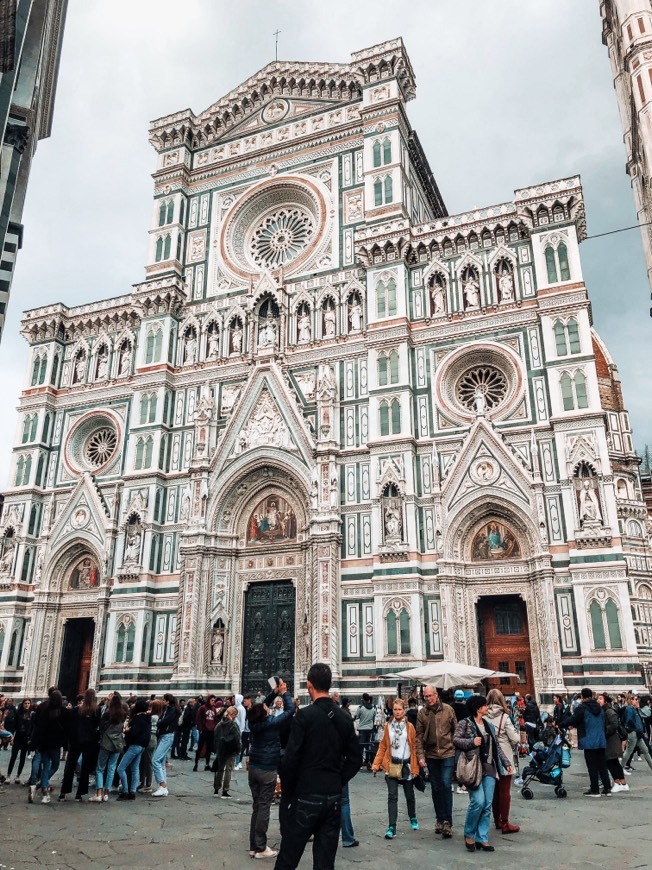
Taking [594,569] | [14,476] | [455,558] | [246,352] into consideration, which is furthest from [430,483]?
[14,476]

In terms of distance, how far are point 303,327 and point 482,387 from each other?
7.81m

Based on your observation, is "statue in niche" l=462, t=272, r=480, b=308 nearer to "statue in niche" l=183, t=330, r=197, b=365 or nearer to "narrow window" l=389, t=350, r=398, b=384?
"narrow window" l=389, t=350, r=398, b=384

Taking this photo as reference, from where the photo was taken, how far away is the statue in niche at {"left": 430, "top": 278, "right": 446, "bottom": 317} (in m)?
26.6

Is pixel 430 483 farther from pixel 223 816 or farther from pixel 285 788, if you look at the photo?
pixel 285 788

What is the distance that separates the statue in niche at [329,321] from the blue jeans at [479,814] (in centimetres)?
2150

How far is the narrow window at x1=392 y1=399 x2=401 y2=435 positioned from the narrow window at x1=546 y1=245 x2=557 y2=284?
686cm

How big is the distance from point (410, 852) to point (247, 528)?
64.9 feet

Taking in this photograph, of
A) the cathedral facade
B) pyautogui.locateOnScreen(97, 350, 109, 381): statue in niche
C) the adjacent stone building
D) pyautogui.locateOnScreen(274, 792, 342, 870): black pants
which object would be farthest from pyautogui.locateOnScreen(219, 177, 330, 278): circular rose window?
pyautogui.locateOnScreen(274, 792, 342, 870): black pants

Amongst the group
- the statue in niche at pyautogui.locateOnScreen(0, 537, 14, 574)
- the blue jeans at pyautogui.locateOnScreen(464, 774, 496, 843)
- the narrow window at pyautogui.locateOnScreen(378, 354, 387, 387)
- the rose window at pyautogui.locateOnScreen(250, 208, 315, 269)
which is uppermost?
the rose window at pyautogui.locateOnScreen(250, 208, 315, 269)

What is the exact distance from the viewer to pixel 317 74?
32625 mm

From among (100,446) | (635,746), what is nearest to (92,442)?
(100,446)

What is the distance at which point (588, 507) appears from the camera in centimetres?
2173

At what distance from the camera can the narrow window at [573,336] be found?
23.7m

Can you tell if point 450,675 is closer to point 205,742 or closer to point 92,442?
point 205,742
